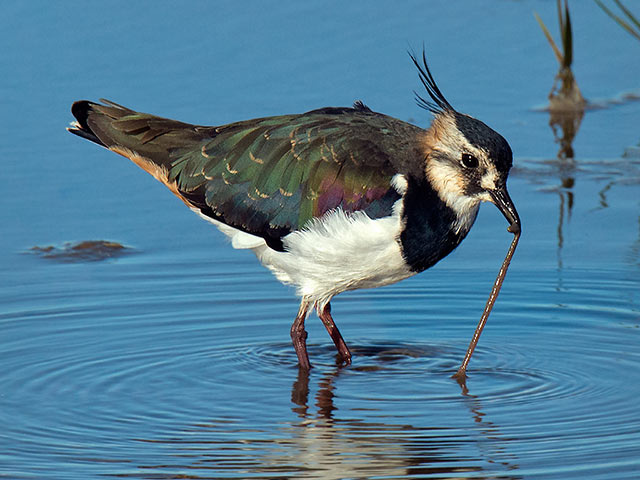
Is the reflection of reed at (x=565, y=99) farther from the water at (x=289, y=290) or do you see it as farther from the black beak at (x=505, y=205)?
the black beak at (x=505, y=205)

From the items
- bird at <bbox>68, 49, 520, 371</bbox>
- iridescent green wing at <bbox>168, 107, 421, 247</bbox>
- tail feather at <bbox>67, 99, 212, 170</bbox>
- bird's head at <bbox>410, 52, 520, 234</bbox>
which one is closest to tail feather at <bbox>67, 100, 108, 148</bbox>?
tail feather at <bbox>67, 99, 212, 170</bbox>

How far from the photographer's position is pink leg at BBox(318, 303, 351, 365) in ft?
26.3

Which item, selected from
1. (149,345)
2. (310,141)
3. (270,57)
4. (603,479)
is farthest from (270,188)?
(270,57)

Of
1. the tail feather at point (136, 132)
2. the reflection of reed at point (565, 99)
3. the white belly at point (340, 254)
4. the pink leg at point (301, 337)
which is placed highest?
the reflection of reed at point (565, 99)

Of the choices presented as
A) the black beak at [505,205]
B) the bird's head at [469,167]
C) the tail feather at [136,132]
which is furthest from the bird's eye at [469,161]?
the tail feather at [136,132]

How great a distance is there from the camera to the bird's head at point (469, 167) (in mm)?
7402

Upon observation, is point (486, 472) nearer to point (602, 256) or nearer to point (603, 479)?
point (603, 479)

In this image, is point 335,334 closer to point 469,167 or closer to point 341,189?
point 341,189

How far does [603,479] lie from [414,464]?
0.91m

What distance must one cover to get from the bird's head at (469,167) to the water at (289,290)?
1.03 metres

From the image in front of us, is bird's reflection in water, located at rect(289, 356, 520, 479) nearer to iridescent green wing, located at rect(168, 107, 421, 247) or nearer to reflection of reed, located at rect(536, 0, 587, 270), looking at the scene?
iridescent green wing, located at rect(168, 107, 421, 247)

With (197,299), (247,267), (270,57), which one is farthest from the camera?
(270,57)

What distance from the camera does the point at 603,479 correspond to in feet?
19.6

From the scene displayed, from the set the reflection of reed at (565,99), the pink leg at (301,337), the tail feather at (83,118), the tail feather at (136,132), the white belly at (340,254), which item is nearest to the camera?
the white belly at (340,254)
